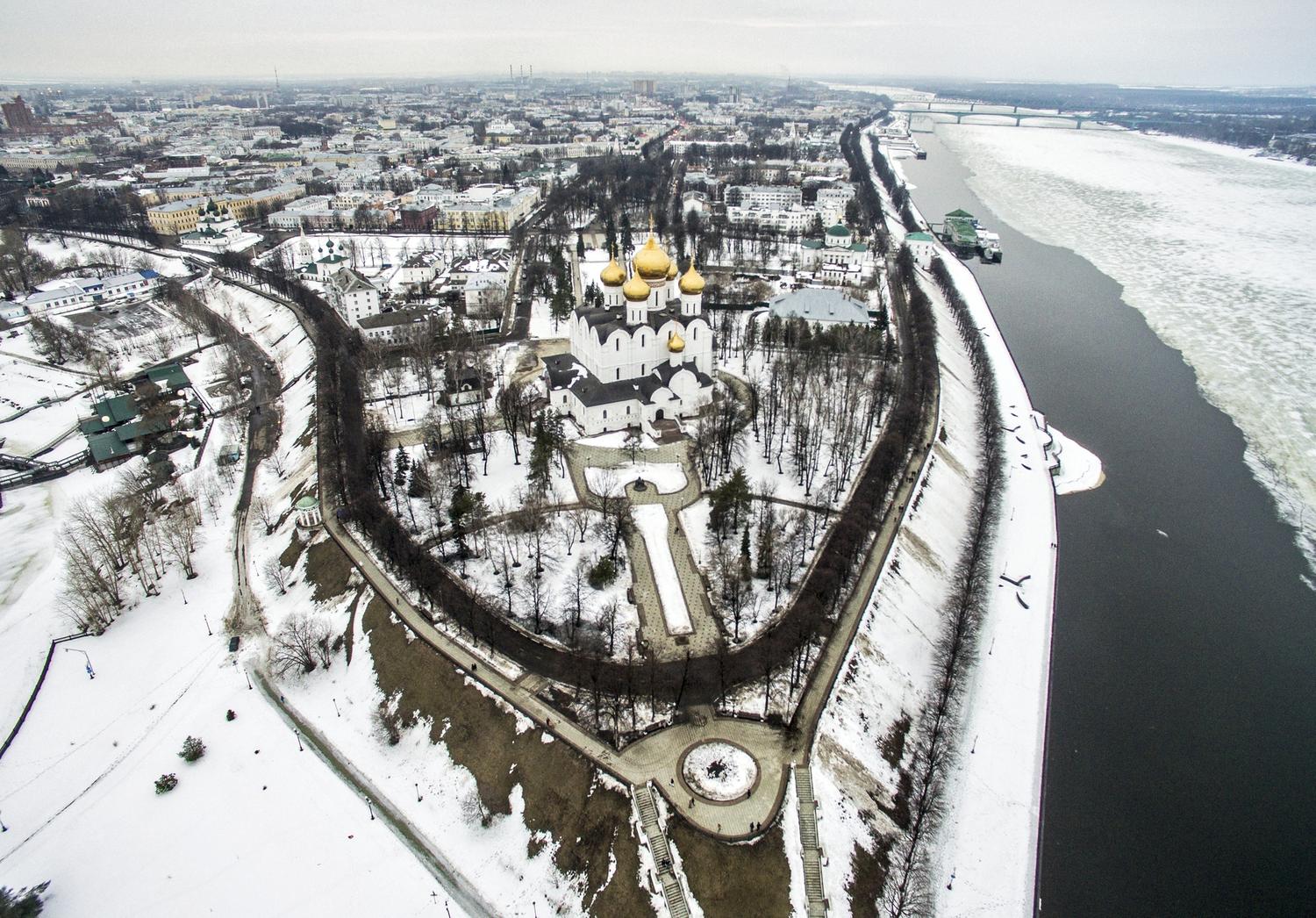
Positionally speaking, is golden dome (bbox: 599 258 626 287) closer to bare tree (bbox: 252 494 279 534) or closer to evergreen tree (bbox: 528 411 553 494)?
evergreen tree (bbox: 528 411 553 494)

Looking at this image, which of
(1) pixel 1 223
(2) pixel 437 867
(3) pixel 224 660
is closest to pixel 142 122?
(1) pixel 1 223

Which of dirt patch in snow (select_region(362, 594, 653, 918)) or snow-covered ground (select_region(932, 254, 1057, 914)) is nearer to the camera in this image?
dirt patch in snow (select_region(362, 594, 653, 918))

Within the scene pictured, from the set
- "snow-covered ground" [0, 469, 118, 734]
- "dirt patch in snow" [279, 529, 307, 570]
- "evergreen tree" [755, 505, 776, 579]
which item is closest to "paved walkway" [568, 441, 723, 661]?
"evergreen tree" [755, 505, 776, 579]

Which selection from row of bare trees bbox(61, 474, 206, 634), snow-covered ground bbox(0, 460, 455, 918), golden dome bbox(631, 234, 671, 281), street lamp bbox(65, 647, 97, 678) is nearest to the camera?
snow-covered ground bbox(0, 460, 455, 918)

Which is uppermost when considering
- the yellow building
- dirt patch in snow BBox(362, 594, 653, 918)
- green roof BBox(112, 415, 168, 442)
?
the yellow building

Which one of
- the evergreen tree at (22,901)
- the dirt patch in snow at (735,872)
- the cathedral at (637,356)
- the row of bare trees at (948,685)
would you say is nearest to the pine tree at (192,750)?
the evergreen tree at (22,901)

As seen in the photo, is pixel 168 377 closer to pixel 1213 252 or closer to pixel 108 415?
pixel 108 415

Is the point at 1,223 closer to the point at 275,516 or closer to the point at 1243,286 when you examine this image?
the point at 275,516
